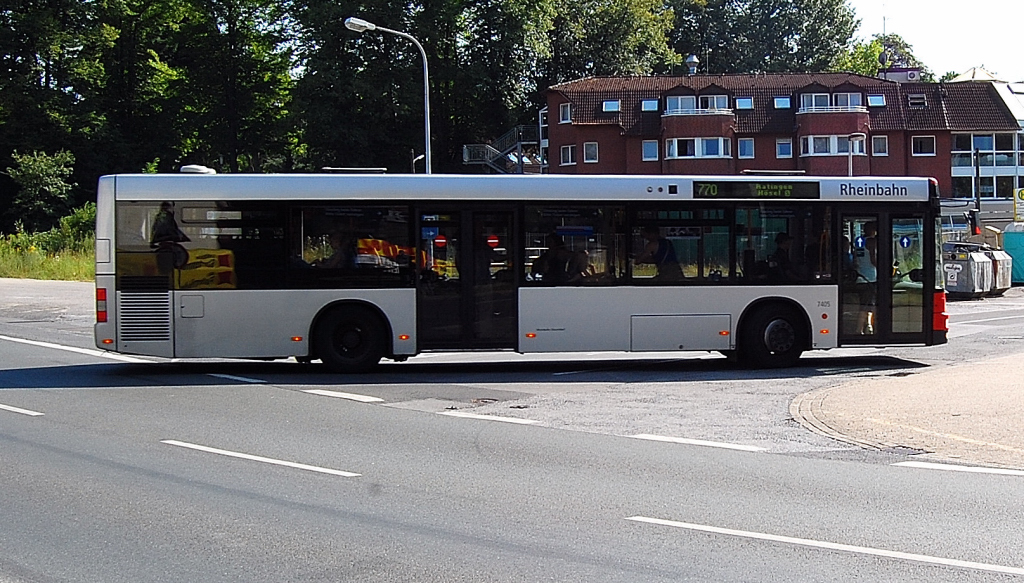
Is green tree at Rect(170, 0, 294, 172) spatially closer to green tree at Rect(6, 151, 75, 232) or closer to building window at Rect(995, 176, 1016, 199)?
green tree at Rect(6, 151, 75, 232)

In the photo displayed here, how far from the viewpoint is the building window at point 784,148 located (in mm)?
69125

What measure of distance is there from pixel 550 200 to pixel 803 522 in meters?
9.31

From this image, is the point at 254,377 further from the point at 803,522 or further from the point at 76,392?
the point at 803,522

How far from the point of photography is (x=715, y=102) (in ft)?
224

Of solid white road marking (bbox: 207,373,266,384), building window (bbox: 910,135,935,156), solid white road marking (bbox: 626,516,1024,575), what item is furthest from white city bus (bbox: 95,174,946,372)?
building window (bbox: 910,135,935,156)

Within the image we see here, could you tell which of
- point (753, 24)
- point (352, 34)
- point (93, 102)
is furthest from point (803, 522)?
point (753, 24)

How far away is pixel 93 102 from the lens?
65625mm

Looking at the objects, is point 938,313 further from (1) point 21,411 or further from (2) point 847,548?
(1) point 21,411

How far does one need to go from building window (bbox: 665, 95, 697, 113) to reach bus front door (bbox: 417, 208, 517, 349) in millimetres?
53213

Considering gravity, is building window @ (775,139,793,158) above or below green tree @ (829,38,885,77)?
below

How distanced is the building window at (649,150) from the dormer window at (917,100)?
52.4ft

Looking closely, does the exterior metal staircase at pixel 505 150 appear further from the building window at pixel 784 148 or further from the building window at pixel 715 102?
the building window at pixel 784 148

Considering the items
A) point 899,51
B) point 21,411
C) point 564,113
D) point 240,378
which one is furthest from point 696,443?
point 899,51

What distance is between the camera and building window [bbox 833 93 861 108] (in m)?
68.0
